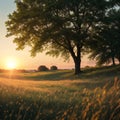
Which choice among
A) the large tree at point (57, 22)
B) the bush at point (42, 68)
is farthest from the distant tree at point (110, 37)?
the bush at point (42, 68)

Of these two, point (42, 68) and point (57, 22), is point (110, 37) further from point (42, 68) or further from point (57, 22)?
point (42, 68)

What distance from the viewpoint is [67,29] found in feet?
160

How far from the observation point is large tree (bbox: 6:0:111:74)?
49188 mm

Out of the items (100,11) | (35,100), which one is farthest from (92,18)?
(35,100)

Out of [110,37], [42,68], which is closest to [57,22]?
[110,37]

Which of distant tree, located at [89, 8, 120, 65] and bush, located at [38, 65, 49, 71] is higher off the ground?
distant tree, located at [89, 8, 120, 65]

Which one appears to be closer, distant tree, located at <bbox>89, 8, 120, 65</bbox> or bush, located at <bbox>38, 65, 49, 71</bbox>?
distant tree, located at <bbox>89, 8, 120, 65</bbox>

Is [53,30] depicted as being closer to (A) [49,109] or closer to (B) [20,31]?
(B) [20,31]

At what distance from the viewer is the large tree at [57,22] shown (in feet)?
161

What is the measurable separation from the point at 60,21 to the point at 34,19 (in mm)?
4281

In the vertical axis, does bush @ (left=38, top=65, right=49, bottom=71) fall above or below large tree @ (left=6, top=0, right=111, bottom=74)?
below

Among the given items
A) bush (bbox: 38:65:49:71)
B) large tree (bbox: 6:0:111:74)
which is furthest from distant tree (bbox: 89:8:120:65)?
bush (bbox: 38:65:49:71)

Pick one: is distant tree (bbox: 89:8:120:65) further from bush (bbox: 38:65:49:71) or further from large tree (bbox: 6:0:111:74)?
bush (bbox: 38:65:49:71)

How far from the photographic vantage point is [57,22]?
161 ft
